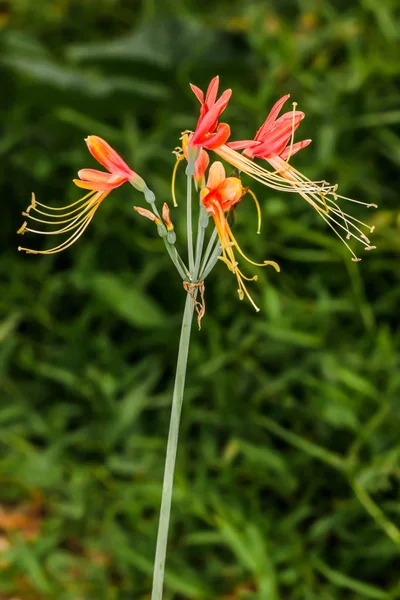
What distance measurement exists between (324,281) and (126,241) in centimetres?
26

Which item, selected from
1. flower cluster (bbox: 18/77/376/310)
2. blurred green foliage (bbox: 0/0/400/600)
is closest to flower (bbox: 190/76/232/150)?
flower cluster (bbox: 18/77/376/310)

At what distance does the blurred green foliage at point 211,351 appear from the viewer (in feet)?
2.41

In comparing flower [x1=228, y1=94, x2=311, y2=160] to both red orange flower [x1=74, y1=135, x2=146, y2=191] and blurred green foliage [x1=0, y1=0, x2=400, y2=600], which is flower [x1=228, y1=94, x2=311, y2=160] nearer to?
red orange flower [x1=74, y1=135, x2=146, y2=191]

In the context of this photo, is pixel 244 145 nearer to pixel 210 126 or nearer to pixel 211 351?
pixel 210 126

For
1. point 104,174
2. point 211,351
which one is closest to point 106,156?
point 104,174

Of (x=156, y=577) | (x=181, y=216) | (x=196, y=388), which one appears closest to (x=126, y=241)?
(x=181, y=216)

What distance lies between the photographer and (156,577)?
274 mm

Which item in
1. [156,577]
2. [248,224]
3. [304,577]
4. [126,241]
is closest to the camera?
[156,577]

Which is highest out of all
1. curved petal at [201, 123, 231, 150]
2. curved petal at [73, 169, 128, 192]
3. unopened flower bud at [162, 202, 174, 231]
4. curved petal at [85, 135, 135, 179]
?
curved petal at [201, 123, 231, 150]

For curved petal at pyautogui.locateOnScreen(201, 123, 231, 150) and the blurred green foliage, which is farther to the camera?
the blurred green foliage

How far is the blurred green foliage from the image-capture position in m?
0.73

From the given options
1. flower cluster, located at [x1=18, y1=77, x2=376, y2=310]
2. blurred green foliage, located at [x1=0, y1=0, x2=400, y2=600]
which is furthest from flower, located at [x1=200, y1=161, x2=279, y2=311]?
blurred green foliage, located at [x1=0, y1=0, x2=400, y2=600]

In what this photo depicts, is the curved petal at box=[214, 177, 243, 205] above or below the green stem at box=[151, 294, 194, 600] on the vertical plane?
above

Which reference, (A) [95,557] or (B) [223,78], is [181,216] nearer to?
(B) [223,78]
